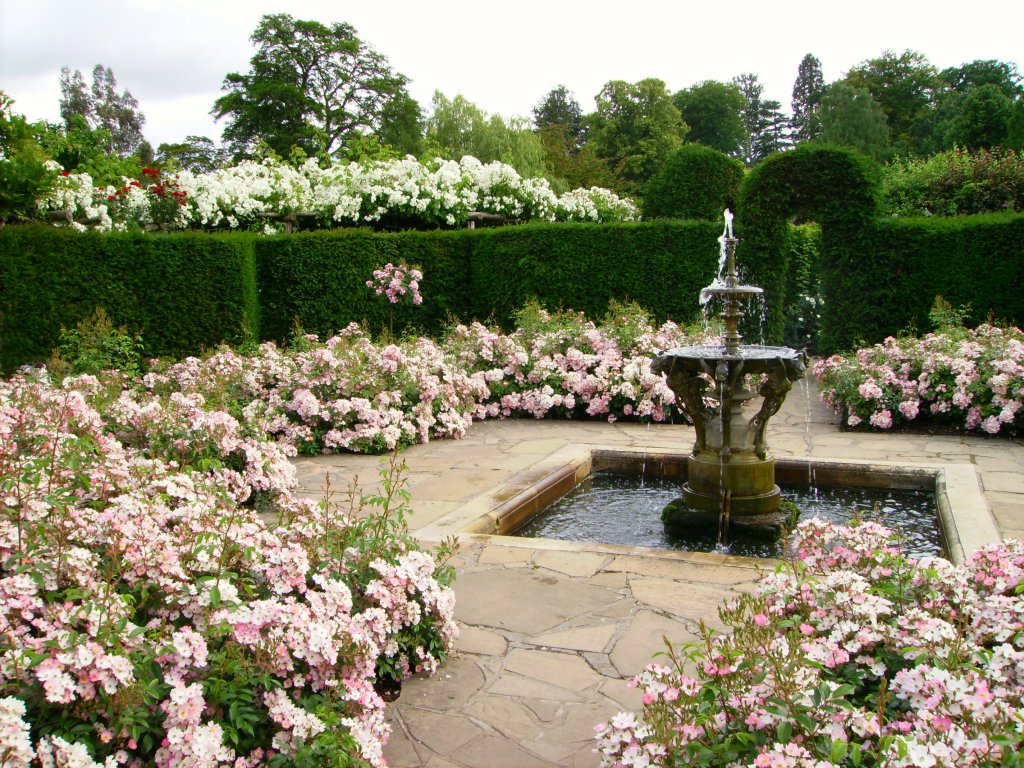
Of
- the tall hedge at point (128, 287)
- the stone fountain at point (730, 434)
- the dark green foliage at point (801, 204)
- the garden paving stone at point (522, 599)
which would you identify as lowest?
the garden paving stone at point (522, 599)

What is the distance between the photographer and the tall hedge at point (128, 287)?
27.5ft

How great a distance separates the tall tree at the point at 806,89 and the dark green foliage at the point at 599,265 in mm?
45468

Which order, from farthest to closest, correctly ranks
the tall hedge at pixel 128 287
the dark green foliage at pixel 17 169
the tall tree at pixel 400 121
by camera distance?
the tall tree at pixel 400 121 < the dark green foliage at pixel 17 169 < the tall hedge at pixel 128 287

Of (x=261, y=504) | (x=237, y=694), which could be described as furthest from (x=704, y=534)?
(x=237, y=694)

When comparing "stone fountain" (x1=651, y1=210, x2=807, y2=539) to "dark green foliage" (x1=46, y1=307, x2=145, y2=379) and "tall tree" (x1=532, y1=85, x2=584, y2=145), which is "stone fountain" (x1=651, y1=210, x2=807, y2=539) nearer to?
"dark green foliage" (x1=46, y1=307, x2=145, y2=379)

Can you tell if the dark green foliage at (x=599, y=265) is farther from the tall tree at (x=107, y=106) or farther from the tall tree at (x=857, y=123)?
the tall tree at (x=107, y=106)

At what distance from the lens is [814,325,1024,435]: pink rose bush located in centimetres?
680

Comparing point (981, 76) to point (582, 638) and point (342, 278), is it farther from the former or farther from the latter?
point (582, 638)

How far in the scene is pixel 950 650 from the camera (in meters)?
1.88

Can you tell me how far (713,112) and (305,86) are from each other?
2271cm

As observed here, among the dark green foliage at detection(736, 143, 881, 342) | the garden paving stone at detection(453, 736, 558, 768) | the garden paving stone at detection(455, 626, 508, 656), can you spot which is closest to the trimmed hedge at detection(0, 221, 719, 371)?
the dark green foliage at detection(736, 143, 881, 342)

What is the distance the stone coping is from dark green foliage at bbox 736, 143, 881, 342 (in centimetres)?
539

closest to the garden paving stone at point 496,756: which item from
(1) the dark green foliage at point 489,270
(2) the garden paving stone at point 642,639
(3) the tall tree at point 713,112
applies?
(2) the garden paving stone at point 642,639

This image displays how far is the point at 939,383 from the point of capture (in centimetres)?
723
